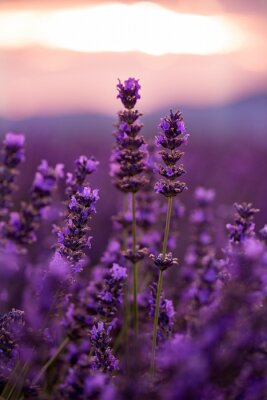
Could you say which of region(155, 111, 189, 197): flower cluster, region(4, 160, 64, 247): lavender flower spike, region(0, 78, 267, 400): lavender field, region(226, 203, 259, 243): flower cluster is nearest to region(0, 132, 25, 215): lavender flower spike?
region(0, 78, 267, 400): lavender field

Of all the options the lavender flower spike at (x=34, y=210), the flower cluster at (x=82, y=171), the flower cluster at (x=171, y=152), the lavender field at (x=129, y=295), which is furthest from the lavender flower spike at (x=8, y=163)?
the flower cluster at (x=171, y=152)

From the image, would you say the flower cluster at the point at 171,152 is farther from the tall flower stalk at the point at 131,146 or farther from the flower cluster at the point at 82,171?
the flower cluster at the point at 82,171

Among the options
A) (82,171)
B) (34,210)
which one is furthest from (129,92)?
(34,210)

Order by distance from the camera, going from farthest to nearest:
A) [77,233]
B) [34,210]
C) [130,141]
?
[34,210] → [130,141] → [77,233]

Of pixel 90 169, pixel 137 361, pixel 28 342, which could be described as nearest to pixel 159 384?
pixel 137 361

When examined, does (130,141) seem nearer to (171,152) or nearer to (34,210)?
(171,152)

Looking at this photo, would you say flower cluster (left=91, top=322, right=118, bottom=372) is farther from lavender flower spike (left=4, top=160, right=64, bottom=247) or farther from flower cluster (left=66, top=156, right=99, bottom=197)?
lavender flower spike (left=4, top=160, right=64, bottom=247)
